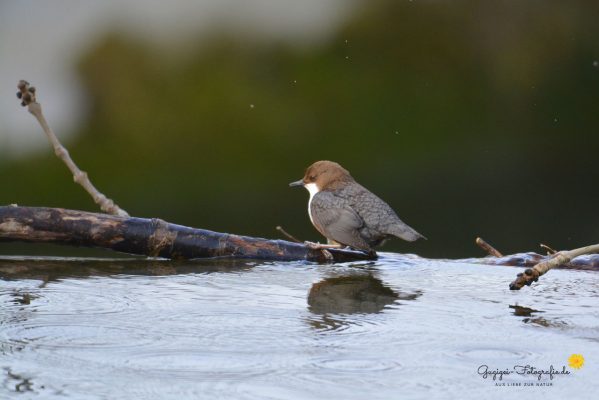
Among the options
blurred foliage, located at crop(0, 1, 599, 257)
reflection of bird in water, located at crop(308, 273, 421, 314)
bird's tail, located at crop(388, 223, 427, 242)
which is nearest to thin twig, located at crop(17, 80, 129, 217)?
reflection of bird in water, located at crop(308, 273, 421, 314)

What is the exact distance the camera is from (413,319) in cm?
352

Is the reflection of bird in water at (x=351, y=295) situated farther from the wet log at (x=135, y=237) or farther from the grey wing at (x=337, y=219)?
the grey wing at (x=337, y=219)

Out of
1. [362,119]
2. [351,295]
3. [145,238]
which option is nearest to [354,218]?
[145,238]

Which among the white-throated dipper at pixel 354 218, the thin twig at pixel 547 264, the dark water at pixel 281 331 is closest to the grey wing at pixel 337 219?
the white-throated dipper at pixel 354 218

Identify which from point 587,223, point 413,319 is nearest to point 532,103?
point 587,223

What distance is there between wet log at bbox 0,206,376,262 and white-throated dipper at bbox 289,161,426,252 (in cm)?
42

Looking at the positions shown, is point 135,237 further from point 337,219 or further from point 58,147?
point 337,219

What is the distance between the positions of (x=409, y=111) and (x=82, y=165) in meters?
3.39

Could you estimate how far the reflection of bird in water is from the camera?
144 inches

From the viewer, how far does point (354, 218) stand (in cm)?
548

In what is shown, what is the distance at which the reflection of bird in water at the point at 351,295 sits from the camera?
12.0 feet

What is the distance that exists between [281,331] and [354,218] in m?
2.24

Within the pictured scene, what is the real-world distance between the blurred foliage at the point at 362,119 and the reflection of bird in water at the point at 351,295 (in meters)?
5.93

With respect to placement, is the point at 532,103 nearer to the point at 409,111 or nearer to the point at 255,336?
the point at 409,111
